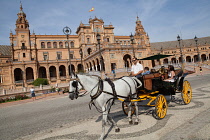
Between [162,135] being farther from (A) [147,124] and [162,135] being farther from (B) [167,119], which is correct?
(B) [167,119]

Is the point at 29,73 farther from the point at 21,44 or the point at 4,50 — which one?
the point at 4,50

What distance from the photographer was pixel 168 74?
706cm

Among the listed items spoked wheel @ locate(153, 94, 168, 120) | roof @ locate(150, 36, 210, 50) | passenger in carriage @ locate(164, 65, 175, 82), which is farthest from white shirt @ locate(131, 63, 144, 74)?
roof @ locate(150, 36, 210, 50)

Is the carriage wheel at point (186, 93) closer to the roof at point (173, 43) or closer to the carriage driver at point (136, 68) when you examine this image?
the carriage driver at point (136, 68)

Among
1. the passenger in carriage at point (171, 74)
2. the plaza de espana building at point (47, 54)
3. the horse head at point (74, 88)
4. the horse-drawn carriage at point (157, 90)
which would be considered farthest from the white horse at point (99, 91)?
the plaza de espana building at point (47, 54)

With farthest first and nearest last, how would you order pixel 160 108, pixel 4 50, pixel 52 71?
pixel 4 50 → pixel 52 71 → pixel 160 108

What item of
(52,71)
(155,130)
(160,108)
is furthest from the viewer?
(52,71)

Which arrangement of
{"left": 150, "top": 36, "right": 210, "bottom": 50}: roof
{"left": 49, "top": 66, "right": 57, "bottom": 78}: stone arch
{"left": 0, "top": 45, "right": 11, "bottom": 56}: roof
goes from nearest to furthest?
1. {"left": 49, "top": 66, "right": 57, "bottom": 78}: stone arch
2. {"left": 0, "top": 45, "right": 11, "bottom": 56}: roof
3. {"left": 150, "top": 36, "right": 210, "bottom": 50}: roof

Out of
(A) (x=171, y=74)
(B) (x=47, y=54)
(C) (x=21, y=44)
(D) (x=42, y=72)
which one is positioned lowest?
(A) (x=171, y=74)

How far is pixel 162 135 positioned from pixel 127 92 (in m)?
1.69

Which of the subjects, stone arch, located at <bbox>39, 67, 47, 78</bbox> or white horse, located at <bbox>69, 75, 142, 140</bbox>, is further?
stone arch, located at <bbox>39, 67, 47, 78</bbox>

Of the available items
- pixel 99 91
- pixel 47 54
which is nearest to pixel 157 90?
pixel 99 91

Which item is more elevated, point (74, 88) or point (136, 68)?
point (136, 68)

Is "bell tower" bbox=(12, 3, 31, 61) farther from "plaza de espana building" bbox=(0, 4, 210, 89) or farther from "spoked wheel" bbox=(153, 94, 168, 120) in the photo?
"spoked wheel" bbox=(153, 94, 168, 120)
